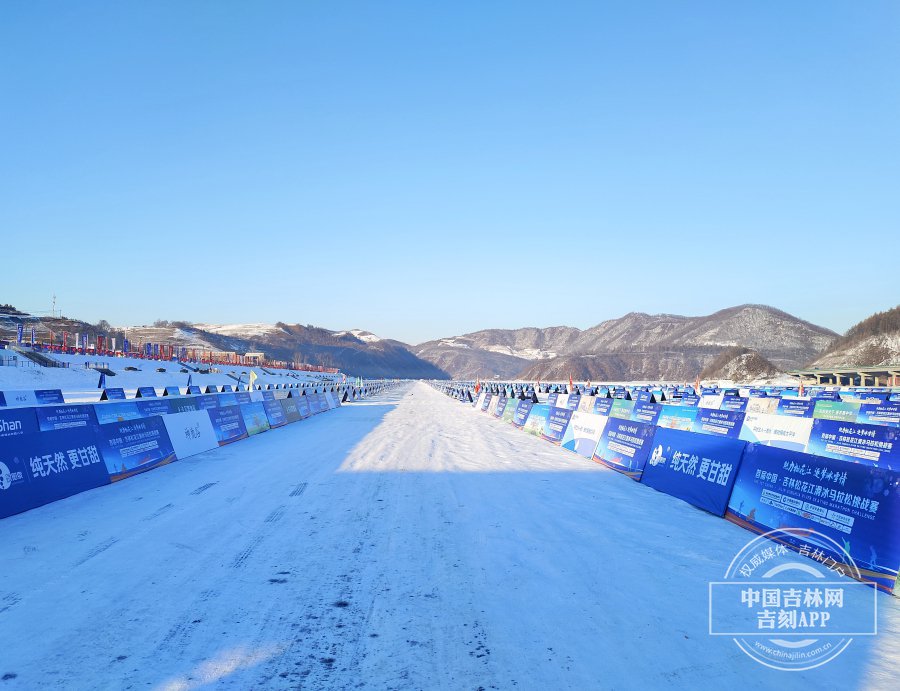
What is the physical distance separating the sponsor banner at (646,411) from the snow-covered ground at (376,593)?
7.89 metres

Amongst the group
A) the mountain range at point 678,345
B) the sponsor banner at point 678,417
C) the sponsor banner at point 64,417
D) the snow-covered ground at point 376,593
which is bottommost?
the snow-covered ground at point 376,593

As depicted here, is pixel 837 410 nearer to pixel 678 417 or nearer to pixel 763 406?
pixel 678 417

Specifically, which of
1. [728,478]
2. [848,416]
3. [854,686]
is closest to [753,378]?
[848,416]

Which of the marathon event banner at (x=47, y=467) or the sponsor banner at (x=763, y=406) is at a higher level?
the sponsor banner at (x=763, y=406)

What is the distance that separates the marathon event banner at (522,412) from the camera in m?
20.3

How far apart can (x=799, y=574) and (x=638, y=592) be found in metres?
1.96

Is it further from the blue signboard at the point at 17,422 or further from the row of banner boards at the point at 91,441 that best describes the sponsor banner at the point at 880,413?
the blue signboard at the point at 17,422

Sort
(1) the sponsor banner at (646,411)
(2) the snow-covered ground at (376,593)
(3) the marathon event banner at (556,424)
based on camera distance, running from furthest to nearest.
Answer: (1) the sponsor banner at (646,411) → (3) the marathon event banner at (556,424) → (2) the snow-covered ground at (376,593)

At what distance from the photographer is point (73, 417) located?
9227 millimetres

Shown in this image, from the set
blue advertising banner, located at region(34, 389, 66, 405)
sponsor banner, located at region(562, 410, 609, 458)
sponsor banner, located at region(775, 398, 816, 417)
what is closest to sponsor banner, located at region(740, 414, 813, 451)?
sponsor banner, located at region(562, 410, 609, 458)

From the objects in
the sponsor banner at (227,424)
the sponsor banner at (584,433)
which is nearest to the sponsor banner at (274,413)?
the sponsor banner at (227,424)

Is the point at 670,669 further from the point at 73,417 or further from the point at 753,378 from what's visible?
the point at 753,378

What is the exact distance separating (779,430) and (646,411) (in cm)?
517

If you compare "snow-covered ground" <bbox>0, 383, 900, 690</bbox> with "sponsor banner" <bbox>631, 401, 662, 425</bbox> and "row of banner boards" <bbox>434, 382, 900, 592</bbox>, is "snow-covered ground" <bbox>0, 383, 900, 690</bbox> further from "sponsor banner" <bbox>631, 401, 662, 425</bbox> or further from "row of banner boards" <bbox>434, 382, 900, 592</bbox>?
"sponsor banner" <bbox>631, 401, 662, 425</bbox>
